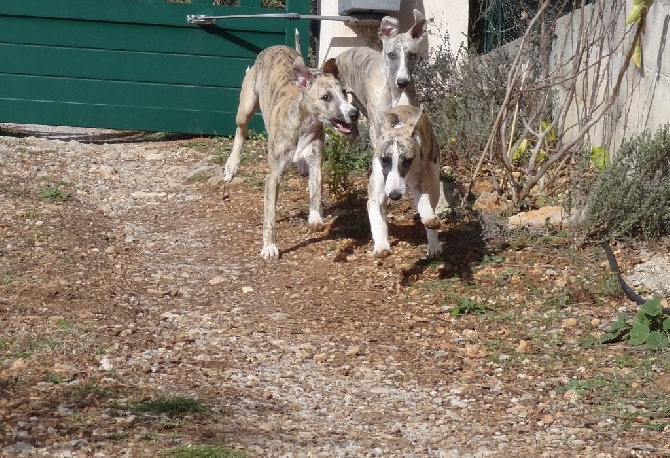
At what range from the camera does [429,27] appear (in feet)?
38.4

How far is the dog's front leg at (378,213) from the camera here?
7449mm

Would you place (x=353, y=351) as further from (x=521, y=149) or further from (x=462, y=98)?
(x=462, y=98)

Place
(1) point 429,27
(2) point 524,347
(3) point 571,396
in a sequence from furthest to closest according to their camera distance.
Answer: (1) point 429,27
(2) point 524,347
(3) point 571,396

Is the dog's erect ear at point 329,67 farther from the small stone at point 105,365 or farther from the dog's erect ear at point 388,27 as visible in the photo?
the small stone at point 105,365

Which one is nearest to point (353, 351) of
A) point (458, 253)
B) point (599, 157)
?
point (458, 253)

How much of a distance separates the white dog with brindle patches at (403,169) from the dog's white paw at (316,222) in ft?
2.67

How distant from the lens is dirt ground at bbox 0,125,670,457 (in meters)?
4.93

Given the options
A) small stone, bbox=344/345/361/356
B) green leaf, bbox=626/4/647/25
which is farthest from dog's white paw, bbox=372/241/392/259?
green leaf, bbox=626/4/647/25

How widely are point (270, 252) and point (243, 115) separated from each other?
2266 millimetres

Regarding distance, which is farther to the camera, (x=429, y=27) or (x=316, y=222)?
(x=429, y=27)

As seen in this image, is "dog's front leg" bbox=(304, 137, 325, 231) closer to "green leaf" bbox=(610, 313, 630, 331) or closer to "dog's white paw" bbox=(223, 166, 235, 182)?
"dog's white paw" bbox=(223, 166, 235, 182)

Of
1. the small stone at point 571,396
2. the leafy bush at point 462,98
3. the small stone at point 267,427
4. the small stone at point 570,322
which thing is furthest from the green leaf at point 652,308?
the leafy bush at point 462,98

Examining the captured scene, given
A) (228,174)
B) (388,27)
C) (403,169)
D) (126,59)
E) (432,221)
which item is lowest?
(228,174)

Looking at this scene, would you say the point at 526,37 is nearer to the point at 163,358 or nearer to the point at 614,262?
the point at 614,262
